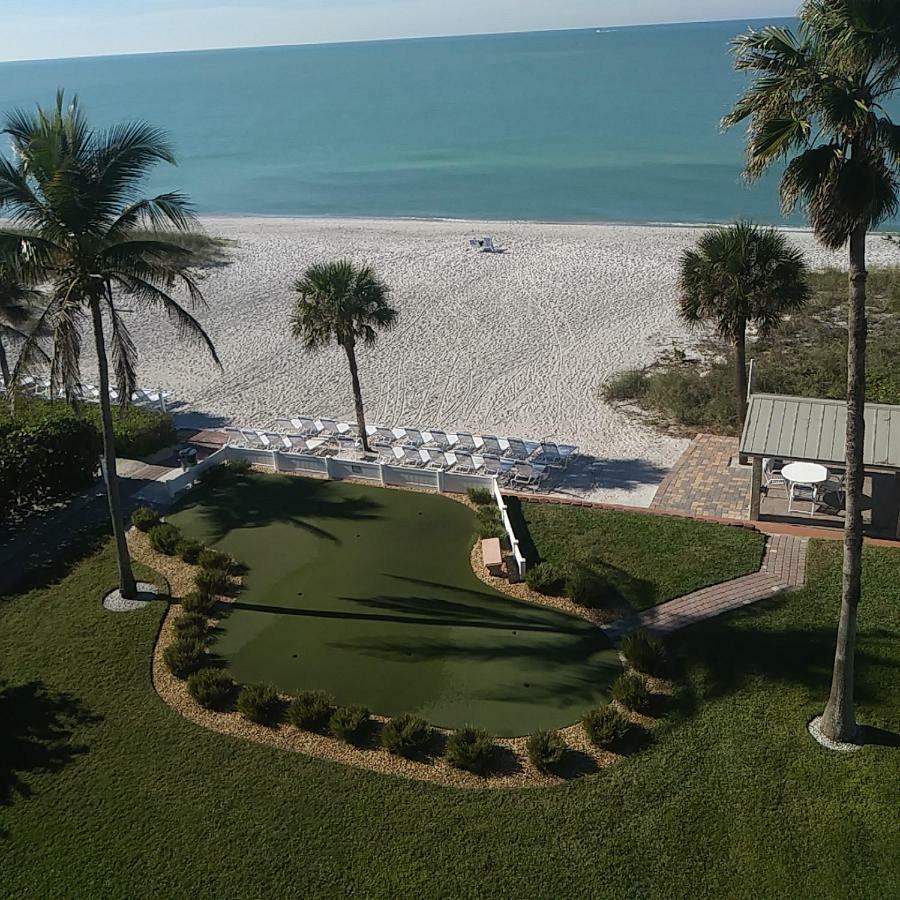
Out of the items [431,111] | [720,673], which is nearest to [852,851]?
[720,673]

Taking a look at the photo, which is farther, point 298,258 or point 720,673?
point 298,258

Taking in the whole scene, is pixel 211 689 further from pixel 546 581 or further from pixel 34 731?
pixel 546 581

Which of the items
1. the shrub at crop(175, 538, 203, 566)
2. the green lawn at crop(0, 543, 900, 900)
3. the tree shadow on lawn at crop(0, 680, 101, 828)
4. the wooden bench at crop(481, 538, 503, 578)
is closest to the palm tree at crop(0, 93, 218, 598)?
the shrub at crop(175, 538, 203, 566)

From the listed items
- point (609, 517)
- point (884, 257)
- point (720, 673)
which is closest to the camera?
point (720, 673)

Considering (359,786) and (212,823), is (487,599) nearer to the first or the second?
(359,786)

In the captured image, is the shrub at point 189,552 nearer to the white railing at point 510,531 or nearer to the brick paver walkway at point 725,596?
the white railing at point 510,531

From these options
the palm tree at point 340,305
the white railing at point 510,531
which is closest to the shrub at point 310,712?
the white railing at point 510,531

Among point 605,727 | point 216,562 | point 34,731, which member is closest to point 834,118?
point 605,727
